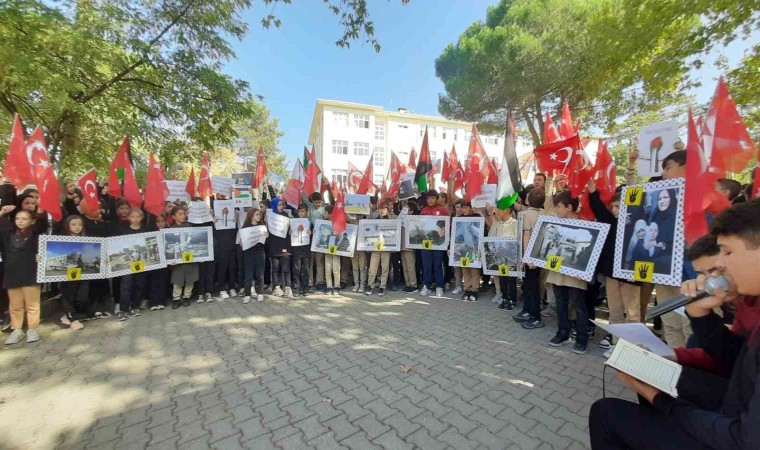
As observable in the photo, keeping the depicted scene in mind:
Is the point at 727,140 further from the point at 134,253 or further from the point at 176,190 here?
the point at 176,190

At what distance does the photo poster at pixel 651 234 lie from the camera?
11.4ft

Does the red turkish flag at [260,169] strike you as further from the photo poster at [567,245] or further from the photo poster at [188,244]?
the photo poster at [567,245]

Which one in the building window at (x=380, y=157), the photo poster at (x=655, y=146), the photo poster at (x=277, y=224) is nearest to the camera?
the photo poster at (x=655, y=146)

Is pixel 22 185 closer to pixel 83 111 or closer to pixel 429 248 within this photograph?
pixel 83 111

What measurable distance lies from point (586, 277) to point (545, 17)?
16.0 meters

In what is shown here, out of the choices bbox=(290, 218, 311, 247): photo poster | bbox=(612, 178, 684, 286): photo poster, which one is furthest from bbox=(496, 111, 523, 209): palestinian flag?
bbox=(290, 218, 311, 247): photo poster

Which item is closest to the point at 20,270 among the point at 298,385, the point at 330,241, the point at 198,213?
the point at 198,213

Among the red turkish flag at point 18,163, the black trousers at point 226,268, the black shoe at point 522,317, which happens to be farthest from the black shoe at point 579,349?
the red turkish flag at point 18,163

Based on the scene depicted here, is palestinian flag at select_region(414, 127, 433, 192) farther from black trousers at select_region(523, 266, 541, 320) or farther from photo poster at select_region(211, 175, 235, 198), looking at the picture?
photo poster at select_region(211, 175, 235, 198)

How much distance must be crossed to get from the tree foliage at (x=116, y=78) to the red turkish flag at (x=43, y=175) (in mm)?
1583

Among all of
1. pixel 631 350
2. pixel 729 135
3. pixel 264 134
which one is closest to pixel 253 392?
pixel 631 350

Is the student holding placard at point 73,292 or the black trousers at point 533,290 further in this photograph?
the student holding placard at point 73,292

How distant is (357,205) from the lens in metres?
8.17

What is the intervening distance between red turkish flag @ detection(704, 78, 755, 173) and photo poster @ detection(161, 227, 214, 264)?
7583 millimetres
